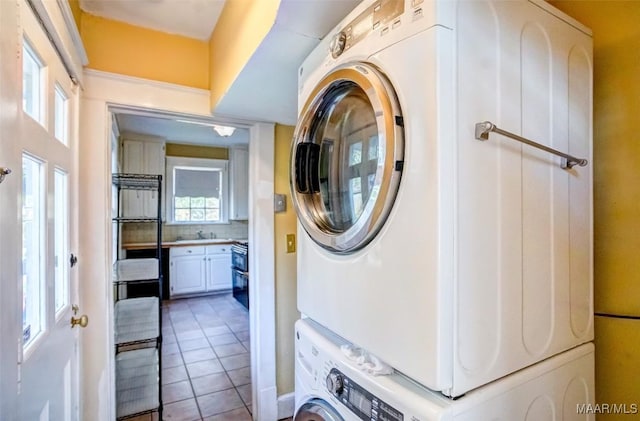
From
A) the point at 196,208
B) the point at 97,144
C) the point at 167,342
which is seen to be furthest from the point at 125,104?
the point at 196,208

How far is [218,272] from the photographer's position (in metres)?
4.93

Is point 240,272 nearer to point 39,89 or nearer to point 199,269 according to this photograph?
point 199,269

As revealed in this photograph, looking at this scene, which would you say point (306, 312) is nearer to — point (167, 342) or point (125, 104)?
point (125, 104)

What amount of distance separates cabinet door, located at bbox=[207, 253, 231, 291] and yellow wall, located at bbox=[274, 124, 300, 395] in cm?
294

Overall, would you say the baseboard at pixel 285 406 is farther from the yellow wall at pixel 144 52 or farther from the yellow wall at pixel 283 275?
the yellow wall at pixel 144 52

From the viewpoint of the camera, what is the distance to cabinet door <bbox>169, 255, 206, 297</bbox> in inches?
182

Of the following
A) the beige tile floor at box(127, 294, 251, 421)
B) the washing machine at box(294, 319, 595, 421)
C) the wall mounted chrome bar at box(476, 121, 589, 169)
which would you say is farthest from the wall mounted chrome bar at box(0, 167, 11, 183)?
the beige tile floor at box(127, 294, 251, 421)

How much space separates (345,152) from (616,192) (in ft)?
3.14

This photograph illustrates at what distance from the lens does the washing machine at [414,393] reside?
745 mm

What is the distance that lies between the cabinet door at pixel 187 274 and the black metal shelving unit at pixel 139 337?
1.81m

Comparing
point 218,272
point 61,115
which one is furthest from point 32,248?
point 218,272

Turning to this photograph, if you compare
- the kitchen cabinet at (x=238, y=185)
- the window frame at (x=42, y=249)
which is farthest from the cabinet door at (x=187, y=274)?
the window frame at (x=42, y=249)

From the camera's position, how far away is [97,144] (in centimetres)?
174

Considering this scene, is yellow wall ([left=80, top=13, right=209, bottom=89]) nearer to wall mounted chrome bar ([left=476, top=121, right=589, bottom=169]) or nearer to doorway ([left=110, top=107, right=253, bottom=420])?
doorway ([left=110, top=107, right=253, bottom=420])
